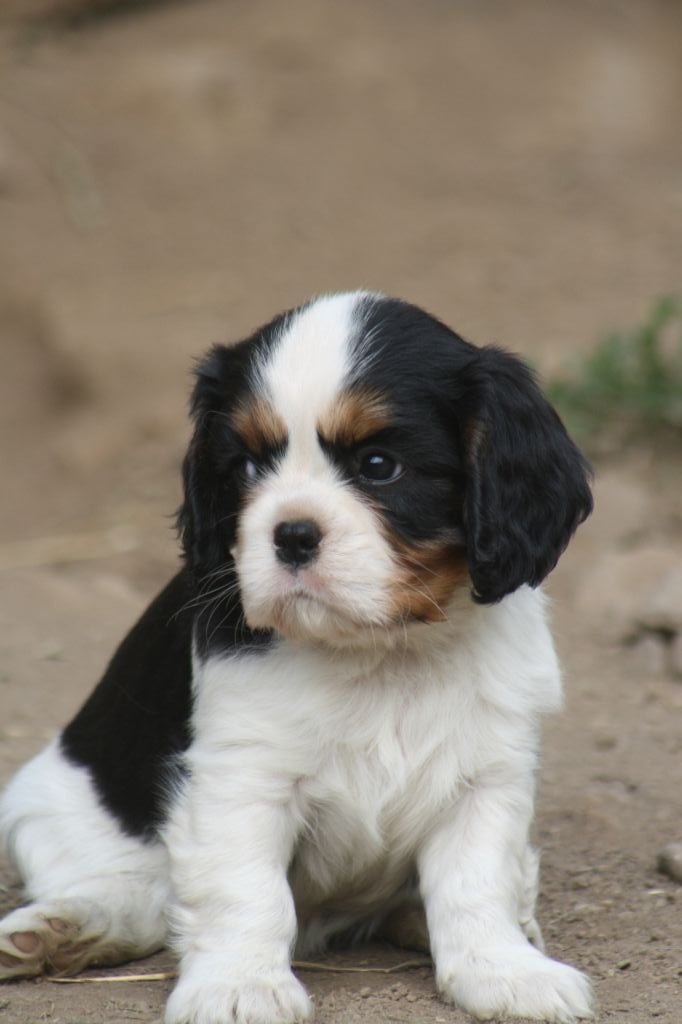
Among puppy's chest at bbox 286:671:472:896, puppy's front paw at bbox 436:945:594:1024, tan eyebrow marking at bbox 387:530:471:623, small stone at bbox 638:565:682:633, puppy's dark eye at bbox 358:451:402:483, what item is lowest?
puppy's front paw at bbox 436:945:594:1024

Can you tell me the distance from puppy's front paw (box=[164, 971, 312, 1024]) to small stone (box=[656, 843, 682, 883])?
154cm

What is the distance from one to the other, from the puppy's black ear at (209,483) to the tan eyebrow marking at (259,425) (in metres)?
0.11

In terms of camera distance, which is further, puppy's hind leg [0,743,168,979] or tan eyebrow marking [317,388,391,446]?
puppy's hind leg [0,743,168,979]

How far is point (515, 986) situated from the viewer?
12.2 feet

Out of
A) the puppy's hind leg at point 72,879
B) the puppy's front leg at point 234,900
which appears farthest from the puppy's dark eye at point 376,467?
the puppy's hind leg at point 72,879

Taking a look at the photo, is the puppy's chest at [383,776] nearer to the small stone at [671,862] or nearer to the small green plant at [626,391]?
the small stone at [671,862]

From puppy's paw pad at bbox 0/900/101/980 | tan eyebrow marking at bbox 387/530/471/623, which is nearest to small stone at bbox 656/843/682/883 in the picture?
tan eyebrow marking at bbox 387/530/471/623

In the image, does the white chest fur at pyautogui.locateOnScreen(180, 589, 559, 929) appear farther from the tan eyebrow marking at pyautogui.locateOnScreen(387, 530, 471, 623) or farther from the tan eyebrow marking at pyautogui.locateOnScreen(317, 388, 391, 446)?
the tan eyebrow marking at pyautogui.locateOnScreen(317, 388, 391, 446)

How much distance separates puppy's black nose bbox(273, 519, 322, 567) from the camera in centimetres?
361

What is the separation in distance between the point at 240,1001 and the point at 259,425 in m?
1.33

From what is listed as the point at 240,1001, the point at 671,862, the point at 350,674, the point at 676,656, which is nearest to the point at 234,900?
the point at 240,1001

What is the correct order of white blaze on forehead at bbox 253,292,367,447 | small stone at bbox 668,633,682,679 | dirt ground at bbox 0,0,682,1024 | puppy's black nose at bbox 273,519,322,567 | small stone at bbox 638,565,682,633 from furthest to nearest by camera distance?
dirt ground at bbox 0,0,682,1024 → small stone at bbox 638,565,682,633 → small stone at bbox 668,633,682,679 → white blaze on forehead at bbox 253,292,367,447 → puppy's black nose at bbox 273,519,322,567

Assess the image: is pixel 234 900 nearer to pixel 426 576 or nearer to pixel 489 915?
pixel 489 915

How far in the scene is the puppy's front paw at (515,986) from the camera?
12.1ft
